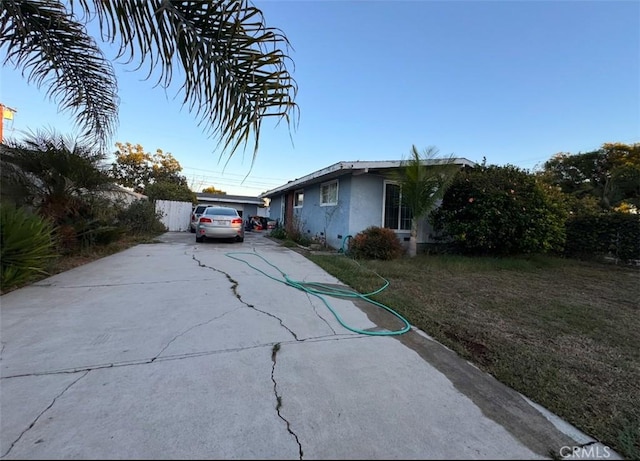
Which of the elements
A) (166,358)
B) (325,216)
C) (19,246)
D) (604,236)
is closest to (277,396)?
(166,358)

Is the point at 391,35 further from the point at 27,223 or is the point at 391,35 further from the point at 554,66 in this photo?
the point at 27,223

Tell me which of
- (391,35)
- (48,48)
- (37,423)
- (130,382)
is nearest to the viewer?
(37,423)

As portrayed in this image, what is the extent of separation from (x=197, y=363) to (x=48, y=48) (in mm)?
3286

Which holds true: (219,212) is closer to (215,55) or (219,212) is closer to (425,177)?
(425,177)

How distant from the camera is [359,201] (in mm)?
9422

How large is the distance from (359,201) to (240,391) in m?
7.99

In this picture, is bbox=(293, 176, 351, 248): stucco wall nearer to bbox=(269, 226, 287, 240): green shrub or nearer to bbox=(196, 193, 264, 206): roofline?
bbox=(269, 226, 287, 240): green shrub

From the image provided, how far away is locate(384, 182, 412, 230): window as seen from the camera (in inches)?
391

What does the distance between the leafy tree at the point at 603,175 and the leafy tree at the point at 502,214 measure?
8980 mm

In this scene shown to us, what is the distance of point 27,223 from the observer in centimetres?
436

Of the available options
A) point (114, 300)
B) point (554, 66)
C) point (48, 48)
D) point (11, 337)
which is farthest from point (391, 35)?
point (11, 337)

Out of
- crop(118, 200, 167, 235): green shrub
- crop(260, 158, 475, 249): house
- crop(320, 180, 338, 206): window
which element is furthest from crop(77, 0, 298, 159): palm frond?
crop(118, 200, 167, 235): green shrub

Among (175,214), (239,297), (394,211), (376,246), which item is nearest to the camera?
(239,297)

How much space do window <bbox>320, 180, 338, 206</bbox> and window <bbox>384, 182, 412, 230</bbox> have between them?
1.88 metres
